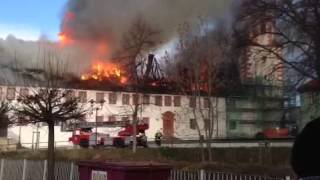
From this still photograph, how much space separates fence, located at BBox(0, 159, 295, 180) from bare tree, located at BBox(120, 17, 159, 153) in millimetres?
19687

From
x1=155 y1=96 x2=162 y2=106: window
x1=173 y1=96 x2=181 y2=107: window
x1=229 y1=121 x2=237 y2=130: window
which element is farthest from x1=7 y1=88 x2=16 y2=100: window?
x1=229 y1=121 x2=237 y2=130: window

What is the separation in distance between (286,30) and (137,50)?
571 inches

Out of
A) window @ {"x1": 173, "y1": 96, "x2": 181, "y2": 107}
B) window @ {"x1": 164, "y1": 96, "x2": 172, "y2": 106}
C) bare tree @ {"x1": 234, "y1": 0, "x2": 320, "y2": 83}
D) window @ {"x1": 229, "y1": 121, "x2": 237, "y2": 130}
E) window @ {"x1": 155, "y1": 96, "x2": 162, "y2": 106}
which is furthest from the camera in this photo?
window @ {"x1": 229, "y1": 121, "x2": 237, "y2": 130}

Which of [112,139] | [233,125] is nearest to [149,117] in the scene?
[233,125]

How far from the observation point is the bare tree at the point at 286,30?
27344 millimetres

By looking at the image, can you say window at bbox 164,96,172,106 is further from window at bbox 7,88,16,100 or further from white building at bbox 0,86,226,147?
window at bbox 7,88,16,100

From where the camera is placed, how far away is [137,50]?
41.9 meters

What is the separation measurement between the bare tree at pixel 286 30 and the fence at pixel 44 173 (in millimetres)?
15564

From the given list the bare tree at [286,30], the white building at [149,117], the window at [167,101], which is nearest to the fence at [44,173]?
the bare tree at [286,30]

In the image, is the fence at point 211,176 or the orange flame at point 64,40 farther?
the orange flame at point 64,40

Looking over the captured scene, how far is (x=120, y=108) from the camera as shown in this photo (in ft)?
213

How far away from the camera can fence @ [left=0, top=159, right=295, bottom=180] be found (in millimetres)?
11070

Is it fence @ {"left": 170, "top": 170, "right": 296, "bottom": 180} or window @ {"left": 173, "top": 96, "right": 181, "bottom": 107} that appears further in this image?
window @ {"left": 173, "top": 96, "right": 181, "bottom": 107}

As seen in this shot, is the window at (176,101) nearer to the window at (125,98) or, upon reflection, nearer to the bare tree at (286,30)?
the window at (125,98)
